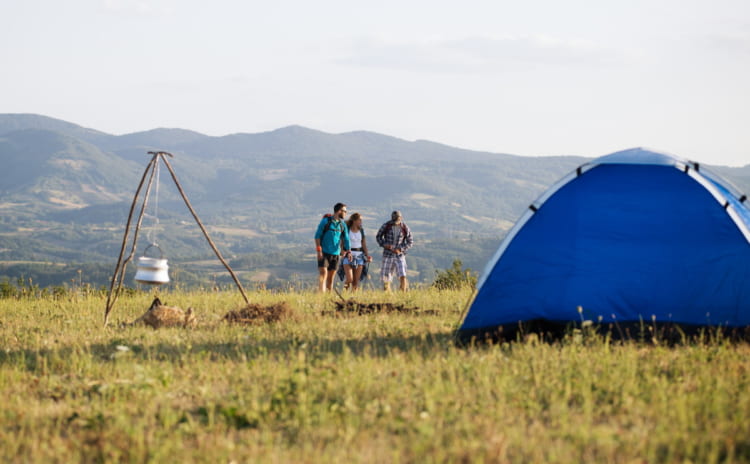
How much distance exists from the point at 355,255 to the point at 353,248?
22cm

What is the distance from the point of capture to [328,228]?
15820 millimetres

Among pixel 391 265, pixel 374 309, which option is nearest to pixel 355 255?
pixel 391 265

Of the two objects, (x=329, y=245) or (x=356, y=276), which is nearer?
(x=329, y=245)

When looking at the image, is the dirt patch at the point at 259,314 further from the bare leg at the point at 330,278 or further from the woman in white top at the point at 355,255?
the woman in white top at the point at 355,255

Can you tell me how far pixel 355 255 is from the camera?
667 inches

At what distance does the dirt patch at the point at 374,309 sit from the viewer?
11781mm

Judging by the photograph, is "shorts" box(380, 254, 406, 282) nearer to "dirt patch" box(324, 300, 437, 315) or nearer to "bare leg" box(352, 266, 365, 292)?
"bare leg" box(352, 266, 365, 292)

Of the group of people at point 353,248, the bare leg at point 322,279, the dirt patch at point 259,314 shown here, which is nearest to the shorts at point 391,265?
the group of people at point 353,248

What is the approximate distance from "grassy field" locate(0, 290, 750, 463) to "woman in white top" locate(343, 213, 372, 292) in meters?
7.35

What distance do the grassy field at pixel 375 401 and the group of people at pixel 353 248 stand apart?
6.47 metres

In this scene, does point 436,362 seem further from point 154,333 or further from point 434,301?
point 434,301

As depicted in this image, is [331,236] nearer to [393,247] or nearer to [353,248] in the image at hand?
[353,248]

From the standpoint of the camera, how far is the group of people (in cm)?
1587

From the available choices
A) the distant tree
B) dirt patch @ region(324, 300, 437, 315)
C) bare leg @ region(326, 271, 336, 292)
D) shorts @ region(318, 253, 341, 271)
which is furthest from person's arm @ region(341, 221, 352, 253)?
dirt patch @ region(324, 300, 437, 315)
